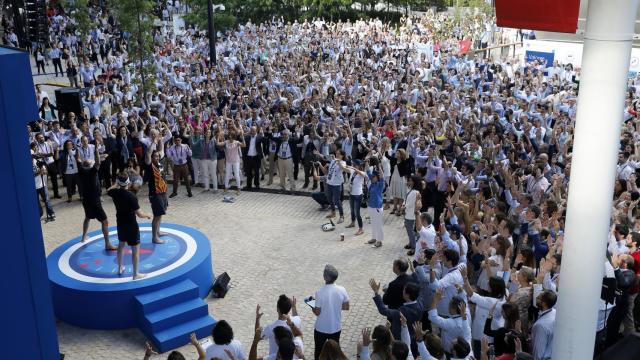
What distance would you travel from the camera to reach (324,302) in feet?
24.8

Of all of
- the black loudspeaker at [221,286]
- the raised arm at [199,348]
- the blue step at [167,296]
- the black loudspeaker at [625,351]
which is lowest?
the black loudspeaker at [221,286]

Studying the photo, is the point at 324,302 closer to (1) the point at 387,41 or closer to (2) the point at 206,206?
(2) the point at 206,206

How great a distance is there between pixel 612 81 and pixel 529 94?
17.0 meters

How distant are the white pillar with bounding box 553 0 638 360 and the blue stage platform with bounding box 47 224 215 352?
6.89m

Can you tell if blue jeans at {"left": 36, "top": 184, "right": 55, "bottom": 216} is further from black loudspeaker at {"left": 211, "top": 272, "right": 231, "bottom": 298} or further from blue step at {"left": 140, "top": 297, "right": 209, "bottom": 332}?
blue step at {"left": 140, "top": 297, "right": 209, "bottom": 332}

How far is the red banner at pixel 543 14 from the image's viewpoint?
313cm

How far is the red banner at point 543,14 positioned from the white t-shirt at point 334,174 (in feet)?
31.3

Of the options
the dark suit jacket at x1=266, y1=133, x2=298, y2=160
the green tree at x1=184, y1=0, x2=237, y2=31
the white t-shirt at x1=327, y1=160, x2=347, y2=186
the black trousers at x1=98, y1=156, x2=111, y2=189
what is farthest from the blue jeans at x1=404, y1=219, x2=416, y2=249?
the green tree at x1=184, y1=0, x2=237, y2=31

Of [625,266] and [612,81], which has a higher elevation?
[612,81]

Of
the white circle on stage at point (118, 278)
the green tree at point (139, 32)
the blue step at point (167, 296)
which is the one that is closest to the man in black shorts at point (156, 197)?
the white circle on stage at point (118, 278)

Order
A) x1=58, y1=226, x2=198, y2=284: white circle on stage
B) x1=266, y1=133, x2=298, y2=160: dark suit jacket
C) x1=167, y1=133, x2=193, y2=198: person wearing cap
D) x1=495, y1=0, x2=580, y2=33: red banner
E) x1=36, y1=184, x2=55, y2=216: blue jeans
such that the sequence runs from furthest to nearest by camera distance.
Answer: x1=266, y1=133, x2=298, y2=160: dark suit jacket, x1=167, y1=133, x2=193, y2=198: person wearing cap, x1=36, y1=184, x2=55, y2=216: blue jeans, x1=58, y1=226, x2=198, y2=284: white circle on stage, x1=495, y1=0, x2=580, y2=33: red banner

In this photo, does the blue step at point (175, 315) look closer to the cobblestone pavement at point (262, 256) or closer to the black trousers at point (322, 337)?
the cobblestone pavement at point (262, 256)

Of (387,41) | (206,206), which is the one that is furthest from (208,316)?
(387,41)

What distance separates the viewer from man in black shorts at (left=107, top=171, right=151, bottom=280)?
362 inches
